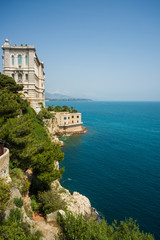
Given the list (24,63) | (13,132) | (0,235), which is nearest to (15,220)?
(0,235)

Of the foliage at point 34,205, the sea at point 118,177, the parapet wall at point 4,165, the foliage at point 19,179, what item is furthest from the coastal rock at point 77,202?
the parapet wall at point 4,165

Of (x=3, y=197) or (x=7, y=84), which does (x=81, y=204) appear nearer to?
(x=3, y=197)

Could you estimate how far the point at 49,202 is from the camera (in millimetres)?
18734

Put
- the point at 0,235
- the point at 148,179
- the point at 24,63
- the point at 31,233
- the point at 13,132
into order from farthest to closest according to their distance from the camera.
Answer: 1. the point at 24,63
2. the point at 148,179
3. the point at 13,132
4. the point at 31,233
5. the point at 0,235

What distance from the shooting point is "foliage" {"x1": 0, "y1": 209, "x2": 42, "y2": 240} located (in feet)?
35.6

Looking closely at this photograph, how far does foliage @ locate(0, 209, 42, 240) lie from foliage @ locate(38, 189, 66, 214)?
3929mm

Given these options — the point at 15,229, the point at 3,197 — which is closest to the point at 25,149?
the point at 3,197

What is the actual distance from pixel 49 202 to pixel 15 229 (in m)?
7.75

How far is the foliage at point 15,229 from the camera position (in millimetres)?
10843

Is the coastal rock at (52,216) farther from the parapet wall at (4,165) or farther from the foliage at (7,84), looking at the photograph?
the foliage at (7,84)

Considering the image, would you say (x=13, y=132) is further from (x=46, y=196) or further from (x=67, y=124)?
(x=67, y=124)

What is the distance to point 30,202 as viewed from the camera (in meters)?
18.7

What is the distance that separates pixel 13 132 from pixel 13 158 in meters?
3.11

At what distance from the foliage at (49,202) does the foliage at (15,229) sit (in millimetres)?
3929
